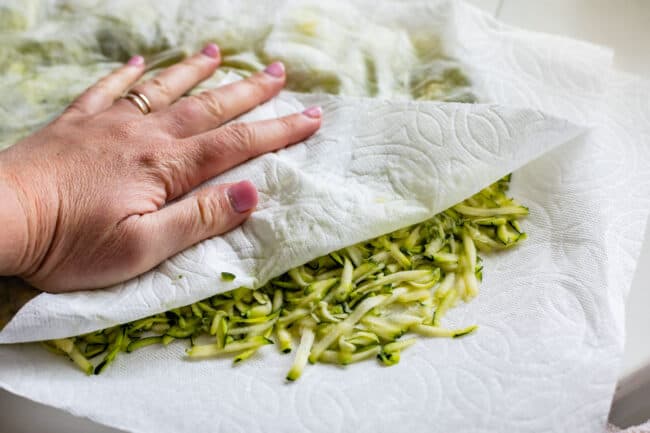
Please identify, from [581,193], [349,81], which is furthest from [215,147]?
[581,193]

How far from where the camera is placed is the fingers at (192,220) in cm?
85

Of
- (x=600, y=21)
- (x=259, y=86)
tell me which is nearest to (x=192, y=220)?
(x=259, y=86)

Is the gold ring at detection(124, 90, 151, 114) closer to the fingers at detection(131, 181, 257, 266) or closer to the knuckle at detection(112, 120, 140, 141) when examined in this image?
the knuckle at detection(112, 120, 140, 141)

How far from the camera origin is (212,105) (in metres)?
1.02

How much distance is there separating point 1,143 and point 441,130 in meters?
0.67

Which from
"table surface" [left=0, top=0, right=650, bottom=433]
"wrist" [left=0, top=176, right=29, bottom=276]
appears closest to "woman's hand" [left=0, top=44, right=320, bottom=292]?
"wrist" [left=0, top=176, right=29, bottom=276]

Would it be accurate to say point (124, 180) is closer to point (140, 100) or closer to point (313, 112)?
point (140, 100)

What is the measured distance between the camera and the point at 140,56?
45.5 inches

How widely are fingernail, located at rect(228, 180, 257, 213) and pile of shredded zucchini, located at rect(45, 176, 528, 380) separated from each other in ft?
0.34

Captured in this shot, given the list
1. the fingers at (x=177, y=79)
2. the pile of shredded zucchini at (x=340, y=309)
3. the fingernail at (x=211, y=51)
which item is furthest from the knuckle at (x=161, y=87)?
the pile of shredded zucchini at (x=340, y=309)

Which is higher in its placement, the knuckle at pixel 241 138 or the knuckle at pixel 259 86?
the knuckle at pixel 259 86

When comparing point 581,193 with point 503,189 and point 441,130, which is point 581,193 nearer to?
point 503,189

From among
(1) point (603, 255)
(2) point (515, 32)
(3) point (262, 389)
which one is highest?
(2) point (515, 32)

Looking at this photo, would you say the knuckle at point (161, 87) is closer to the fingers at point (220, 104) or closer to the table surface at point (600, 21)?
the fingers at point (220, 104)
